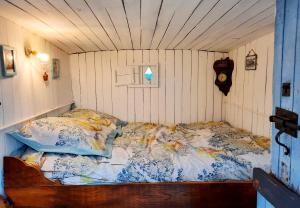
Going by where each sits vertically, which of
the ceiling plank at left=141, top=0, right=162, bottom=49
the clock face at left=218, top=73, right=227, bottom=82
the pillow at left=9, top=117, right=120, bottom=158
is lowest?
the pillow at left=9, top=117, right=120, bottom=158

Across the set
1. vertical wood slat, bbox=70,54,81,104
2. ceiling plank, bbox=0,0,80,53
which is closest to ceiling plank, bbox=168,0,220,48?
ceiling plank, bbox=0,0,80,53

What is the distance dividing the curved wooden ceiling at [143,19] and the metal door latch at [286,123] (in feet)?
2.53

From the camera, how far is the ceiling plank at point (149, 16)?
1.54m

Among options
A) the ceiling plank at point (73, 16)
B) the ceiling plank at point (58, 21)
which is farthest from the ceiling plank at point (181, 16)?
the ceiling plank at point (58, 21)

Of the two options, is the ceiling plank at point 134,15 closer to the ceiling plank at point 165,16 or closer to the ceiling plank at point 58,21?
the ceiling plank at point 165,16

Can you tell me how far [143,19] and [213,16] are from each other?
1.67ft

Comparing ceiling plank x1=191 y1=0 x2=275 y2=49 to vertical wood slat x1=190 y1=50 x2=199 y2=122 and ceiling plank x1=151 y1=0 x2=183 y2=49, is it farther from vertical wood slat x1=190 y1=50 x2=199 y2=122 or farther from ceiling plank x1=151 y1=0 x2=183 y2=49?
vertical wood slat x1=190 y1=50 x2=199 y2=122

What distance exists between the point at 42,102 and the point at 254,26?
2.06 metres

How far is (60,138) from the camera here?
1.98m

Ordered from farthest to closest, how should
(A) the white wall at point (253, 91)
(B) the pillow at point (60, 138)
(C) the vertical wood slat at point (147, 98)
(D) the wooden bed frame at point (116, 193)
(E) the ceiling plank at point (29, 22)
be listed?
(C) the vertical wood slat at point (147, 98) → (A) the white wall at point (253, 91) → (B) the pillow at point (60, 138) → (D) the wooden bed frame at point (116, 193) → (E) the ceiling plank at point (29, 22)

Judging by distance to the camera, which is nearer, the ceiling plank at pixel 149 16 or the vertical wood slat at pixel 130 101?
the ceiling plank at pixel 149 16

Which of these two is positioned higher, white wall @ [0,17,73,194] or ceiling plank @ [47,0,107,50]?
ceiling plank @ [47,0,107,50]

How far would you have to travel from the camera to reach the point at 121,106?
11.9ft

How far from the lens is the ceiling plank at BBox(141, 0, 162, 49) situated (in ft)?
5.05
